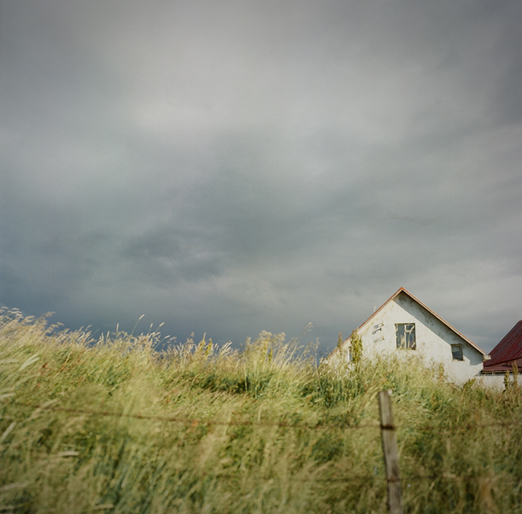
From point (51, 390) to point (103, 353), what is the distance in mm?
1863

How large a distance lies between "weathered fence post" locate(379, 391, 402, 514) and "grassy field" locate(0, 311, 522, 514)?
351 mm

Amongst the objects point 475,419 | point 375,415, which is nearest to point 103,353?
point 375,415

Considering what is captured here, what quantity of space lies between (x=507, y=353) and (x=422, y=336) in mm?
9101

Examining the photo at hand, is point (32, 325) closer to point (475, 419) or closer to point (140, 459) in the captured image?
point (140, 459)

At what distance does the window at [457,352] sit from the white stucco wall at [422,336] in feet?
0.60

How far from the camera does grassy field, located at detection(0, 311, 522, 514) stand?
3387 mm

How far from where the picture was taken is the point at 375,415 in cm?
523

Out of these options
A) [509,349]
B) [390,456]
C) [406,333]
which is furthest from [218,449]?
[509,349]

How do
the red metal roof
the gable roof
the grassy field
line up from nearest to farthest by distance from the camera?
the grassy field, the gable roof, the red metal roof

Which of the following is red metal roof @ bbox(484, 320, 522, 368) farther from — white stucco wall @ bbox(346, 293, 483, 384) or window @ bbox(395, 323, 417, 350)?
window @ bbox(395, 323, 417, 350)

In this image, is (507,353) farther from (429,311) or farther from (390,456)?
(390,456)

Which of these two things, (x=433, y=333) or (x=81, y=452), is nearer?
(x=81, y=452)

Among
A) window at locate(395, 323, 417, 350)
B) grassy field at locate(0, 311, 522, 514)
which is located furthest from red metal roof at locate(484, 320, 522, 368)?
grassy field at locate(0, 311, 522, 514)

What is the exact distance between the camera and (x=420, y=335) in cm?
2161
